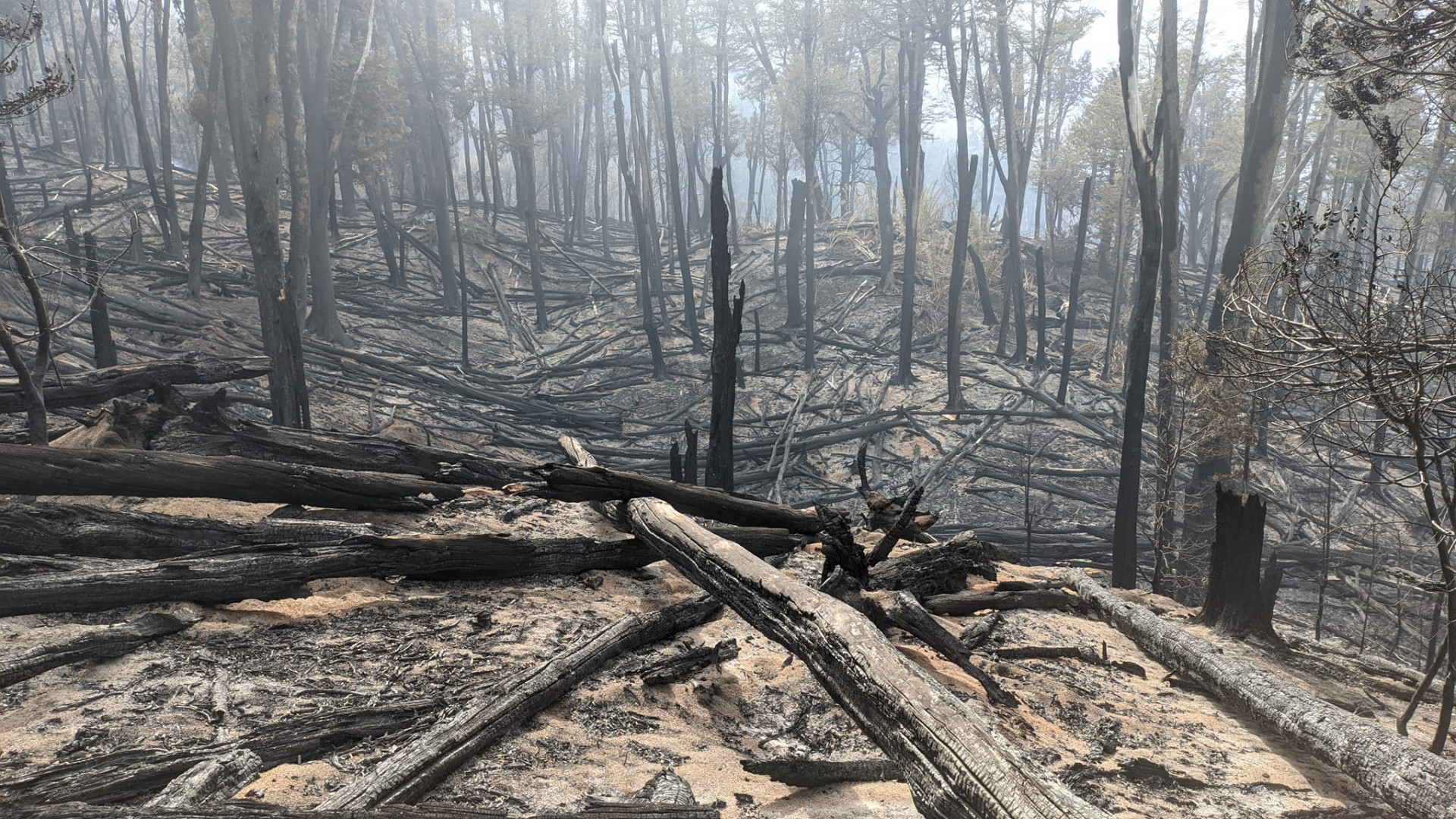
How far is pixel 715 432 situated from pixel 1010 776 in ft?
24.1

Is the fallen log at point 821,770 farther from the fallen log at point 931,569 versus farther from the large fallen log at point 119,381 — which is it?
the large fallen log at point 119,381

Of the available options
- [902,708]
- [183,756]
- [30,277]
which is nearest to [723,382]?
[30,277]

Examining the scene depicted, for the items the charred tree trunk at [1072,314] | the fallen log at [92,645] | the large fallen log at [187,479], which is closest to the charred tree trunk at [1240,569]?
the large fallen log at [187,479]

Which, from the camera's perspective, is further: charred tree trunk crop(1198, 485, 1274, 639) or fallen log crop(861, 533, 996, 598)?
charred tree trunk crop(1198, 485, 1274, 639)

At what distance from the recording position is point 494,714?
313cm

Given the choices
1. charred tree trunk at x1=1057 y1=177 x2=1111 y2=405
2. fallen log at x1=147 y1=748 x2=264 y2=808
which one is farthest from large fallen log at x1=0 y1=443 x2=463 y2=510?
charred tree trunk at x1=1057 y1=177 x2=1111 y2=405

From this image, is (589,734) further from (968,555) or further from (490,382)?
(490,382)

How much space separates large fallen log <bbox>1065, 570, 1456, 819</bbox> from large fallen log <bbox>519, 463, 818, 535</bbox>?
2934mm

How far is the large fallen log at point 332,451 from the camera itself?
249 inches

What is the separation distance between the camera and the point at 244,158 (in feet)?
35.3

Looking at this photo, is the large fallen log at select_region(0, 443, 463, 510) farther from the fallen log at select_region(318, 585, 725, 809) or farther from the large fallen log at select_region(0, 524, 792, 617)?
the fallen log at select_region(318, 585, 725, 809)

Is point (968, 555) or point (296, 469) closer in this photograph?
point (296, 469)

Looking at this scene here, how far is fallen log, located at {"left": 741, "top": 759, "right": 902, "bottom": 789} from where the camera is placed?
10.4 feet

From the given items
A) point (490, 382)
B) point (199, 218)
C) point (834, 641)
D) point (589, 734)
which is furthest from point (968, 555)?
point (199, 218)
